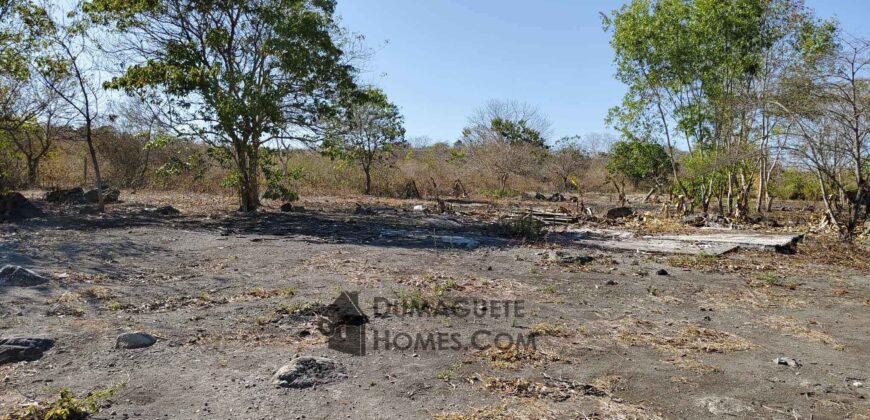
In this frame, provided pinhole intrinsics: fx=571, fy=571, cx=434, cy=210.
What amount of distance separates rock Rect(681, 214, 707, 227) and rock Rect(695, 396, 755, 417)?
11.1 meters

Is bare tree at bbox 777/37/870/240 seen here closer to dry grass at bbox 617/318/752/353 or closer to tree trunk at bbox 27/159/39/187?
dry grass at bbox 617/318/752/353

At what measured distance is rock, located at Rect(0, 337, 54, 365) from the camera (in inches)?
149

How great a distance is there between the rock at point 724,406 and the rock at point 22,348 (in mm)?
4322

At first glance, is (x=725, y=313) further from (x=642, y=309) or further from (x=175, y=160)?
(x=175, y=160)

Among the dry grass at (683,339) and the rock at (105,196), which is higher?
the rock at (105,196)

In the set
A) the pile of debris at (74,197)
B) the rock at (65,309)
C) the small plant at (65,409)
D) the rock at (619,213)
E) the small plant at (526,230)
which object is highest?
the pile of debris at (74,197)

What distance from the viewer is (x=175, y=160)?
46.1 ft

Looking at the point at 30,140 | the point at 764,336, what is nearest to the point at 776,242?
the point at 764,336

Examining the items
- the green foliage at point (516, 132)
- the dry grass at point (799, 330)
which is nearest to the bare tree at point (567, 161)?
the green foliage at point (516, 132)

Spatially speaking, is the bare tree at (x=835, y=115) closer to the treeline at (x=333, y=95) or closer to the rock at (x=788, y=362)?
the treeline at (x=333, y=95)

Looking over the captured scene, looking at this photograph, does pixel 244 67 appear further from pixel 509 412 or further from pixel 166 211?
pixel 509 412

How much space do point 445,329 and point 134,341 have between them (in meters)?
2.35

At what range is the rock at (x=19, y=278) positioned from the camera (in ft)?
18.3

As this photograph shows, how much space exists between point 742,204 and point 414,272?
12257 mm
